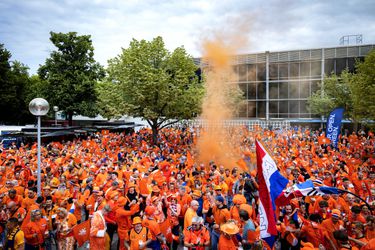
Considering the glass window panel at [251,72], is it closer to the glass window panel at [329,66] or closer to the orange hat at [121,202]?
the glass window panel at [329,66]

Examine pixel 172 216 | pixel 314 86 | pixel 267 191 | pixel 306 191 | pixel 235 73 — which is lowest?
pixel 172 216

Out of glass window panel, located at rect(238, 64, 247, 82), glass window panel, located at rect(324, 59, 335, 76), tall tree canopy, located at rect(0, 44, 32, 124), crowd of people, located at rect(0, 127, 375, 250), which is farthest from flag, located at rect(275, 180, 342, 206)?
tall tree canopy, located at rect(0, 44, 32, 124)

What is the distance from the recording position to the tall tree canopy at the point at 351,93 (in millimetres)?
19766

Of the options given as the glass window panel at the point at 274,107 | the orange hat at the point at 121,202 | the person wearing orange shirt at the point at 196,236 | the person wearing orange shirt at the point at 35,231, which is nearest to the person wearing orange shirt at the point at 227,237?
the person wearing orange shirt at the point at 196,236

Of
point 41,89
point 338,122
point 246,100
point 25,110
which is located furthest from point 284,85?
point 25,110

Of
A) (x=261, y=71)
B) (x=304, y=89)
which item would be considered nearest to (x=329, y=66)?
(x=304, y=89)

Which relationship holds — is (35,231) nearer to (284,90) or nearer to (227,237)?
(227,237)

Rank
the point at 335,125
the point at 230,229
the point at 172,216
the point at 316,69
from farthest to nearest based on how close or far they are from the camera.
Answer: the point at 316,69
the point at 335,125
the point at 172,216
the point at 230,229

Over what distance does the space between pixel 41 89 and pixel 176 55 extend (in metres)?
22.2

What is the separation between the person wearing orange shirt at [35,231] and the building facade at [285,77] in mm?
37733

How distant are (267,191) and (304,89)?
130 feet

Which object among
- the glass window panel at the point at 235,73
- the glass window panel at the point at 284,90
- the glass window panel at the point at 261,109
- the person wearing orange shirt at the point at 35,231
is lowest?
the person wearing orange shirt at the point at 35,231

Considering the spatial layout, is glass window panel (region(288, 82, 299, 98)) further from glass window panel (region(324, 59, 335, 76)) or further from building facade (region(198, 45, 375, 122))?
glass window panel (region(324, 59, 335, 76))

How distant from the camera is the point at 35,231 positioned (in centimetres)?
620
